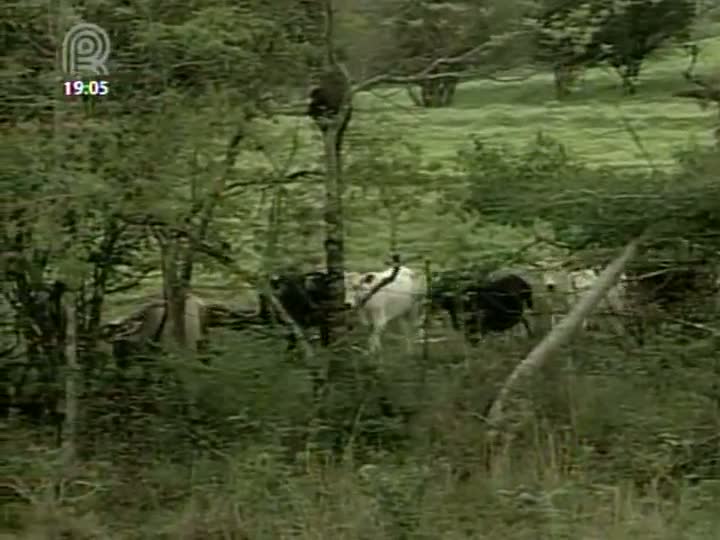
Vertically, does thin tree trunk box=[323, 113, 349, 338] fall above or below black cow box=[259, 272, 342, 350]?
above

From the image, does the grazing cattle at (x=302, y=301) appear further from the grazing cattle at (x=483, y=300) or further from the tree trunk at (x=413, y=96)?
the tree trunk at (x=413, y=96)

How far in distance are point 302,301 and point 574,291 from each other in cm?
136

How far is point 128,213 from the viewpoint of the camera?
6.89 metres

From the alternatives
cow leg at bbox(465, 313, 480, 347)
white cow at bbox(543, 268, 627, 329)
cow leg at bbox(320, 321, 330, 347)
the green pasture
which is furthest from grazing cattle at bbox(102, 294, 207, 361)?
white cow at bbox(543, 268, 627, 329)

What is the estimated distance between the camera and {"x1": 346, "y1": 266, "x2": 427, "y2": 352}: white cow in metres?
7.77

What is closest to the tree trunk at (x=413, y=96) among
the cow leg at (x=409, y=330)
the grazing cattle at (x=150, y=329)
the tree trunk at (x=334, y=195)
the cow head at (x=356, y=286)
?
the tree trunk at (x=334, y=195)

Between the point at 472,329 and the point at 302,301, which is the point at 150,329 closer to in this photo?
the point at 302,301

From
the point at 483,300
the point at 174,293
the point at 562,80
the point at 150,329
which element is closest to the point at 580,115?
the point at 562,80

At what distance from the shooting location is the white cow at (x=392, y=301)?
7.77 m

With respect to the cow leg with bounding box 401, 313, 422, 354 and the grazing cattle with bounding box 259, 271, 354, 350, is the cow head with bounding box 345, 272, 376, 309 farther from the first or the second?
the cow leg with bounding box 401, 313, 422, 354

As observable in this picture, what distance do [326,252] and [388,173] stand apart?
1.64ft

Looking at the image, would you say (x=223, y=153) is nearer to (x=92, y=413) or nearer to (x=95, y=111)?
(x=95, y=111)

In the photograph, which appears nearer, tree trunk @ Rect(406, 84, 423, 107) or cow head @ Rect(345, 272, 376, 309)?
tree trunk @ Rect(406, 84, 423, 107)

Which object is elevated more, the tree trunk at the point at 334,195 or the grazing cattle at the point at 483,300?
the tree trunk at the point at 334,195
